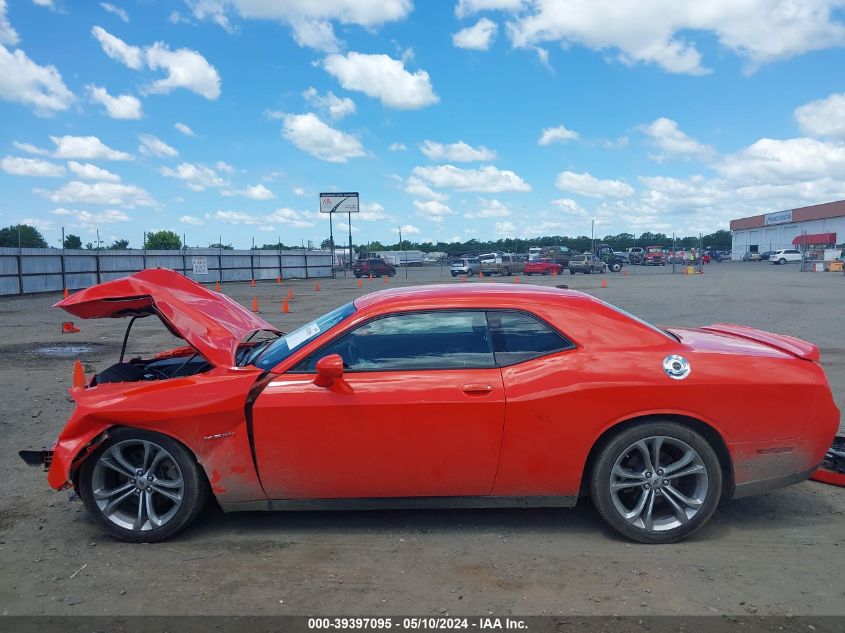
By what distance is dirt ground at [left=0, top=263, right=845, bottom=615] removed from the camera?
3188 millimetres

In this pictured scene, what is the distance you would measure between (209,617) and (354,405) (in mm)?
1252

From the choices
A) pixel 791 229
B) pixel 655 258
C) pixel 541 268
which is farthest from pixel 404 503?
pixel 791 229

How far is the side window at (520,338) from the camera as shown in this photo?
3.89m

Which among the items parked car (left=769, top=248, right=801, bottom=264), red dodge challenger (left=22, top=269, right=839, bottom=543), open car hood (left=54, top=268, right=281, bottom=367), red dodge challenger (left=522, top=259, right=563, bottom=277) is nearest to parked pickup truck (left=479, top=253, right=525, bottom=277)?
red dodge challenger (left=522, top=259, right=563, bottom=277)

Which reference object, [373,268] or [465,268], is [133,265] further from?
[465,268]

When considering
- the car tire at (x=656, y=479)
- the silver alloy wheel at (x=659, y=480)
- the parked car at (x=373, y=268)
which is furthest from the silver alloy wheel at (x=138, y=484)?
the parked car at (x=373, y=268)

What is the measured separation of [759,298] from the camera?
21.0 metres

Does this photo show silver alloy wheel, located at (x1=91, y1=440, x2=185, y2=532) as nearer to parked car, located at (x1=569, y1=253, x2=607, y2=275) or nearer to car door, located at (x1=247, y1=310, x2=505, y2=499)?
car door, located at (x1=247, y1=310, x2=505, y2=499)

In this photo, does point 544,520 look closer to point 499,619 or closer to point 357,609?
point 499,619

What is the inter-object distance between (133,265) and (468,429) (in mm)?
33887

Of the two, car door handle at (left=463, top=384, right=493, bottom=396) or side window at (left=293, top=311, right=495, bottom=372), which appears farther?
side window at (left=293, top=311, right=495, bottom=372)

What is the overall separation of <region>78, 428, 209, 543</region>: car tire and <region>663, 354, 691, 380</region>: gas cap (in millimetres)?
2741

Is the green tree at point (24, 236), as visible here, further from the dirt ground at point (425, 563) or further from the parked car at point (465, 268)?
the dirt ground at point (425, 563)

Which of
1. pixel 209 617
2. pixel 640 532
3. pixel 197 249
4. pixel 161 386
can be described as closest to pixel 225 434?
pixel 161 386
